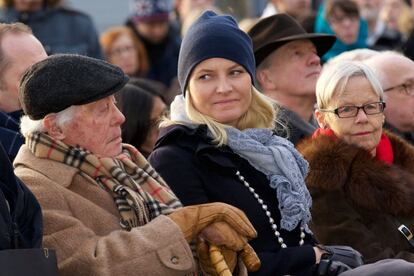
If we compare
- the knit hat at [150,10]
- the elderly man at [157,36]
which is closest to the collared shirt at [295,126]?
the elderly man at [157,36]

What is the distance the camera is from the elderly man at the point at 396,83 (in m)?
7.37

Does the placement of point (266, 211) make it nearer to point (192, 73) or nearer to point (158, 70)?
point (192, 73)

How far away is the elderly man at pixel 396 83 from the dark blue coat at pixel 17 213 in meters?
3.42

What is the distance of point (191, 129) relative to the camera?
5648 millimetres

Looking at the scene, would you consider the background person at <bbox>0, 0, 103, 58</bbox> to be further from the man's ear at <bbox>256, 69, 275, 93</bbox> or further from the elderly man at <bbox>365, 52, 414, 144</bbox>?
the elderly man at <bbox>365, 52, 414, 144</bbox>

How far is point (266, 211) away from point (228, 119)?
524 millimetres

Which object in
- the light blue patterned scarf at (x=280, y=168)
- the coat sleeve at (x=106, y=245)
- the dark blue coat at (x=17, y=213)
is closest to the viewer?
the dark blue coat at (x=17, y=213)

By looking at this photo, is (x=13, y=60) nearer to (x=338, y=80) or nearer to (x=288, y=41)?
(x=338, y=80)

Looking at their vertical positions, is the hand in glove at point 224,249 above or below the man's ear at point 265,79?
above

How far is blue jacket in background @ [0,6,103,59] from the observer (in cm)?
952

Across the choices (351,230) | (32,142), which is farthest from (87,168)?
(351,230)

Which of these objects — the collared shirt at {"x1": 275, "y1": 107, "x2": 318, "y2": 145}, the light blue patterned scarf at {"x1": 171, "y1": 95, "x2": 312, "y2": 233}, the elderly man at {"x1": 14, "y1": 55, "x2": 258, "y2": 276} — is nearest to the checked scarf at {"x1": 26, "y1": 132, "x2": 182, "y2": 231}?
the elderly man at {"x1": 14, "y1": 55, "x2": 258, "y2": 276}

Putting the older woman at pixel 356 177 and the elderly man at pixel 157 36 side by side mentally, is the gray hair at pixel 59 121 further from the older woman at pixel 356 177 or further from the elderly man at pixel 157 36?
the elderly man at pixel 157 36

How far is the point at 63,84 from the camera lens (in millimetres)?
4934
